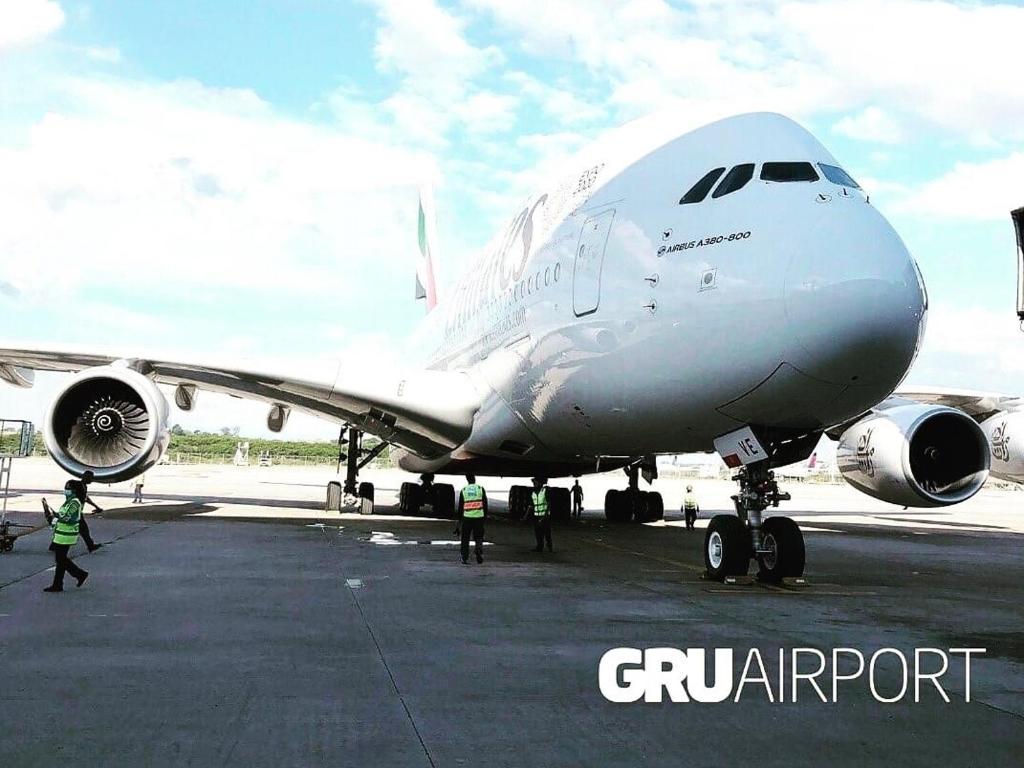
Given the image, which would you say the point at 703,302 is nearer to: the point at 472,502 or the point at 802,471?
the point at 472,502

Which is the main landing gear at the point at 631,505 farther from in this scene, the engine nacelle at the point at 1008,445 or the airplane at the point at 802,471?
the airplane at the point at 802,471

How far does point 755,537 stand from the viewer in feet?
28.5

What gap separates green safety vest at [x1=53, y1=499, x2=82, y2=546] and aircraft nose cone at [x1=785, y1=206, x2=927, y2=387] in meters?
5.88

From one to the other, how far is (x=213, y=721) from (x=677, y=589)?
528 cm

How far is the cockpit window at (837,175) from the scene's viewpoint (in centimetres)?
802

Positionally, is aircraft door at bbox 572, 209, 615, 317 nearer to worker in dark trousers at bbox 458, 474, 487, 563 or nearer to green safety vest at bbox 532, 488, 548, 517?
worker in dark trousers at bbox 458, 474, 487, 563

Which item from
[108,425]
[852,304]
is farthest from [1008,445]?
[108,425]

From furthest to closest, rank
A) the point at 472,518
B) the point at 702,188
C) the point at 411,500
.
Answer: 1. the point at 411,500
2. the point at 472,518
3. the point at 702,188

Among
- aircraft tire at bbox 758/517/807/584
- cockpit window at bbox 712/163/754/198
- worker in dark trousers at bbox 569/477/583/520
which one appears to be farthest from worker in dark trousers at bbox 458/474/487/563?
worker in dark trousers at bbox 569/477/583/520

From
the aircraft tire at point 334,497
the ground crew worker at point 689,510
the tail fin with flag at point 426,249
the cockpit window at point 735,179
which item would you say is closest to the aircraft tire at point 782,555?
the cockpit window at point 735,179

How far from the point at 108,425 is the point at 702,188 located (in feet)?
26.0

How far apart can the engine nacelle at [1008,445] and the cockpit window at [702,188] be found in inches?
331

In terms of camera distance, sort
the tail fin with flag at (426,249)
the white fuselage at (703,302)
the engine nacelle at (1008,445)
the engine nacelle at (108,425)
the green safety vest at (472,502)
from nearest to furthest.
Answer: the white fuselage at (703,302)
the green safety vest at (472,502)
the engine nacelle at (108,425)
the engine nacelle at (1008,445)
the tail fin with flag at (426,249)

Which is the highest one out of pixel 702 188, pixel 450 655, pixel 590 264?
pixel 702 188
